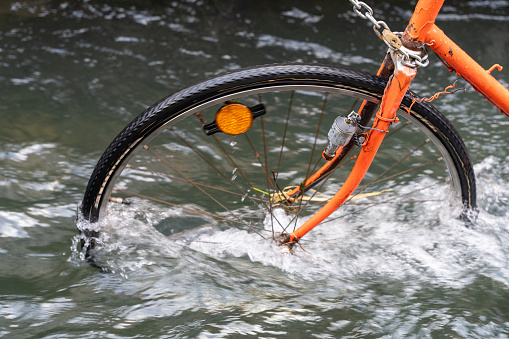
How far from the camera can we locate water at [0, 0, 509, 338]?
5.75ft

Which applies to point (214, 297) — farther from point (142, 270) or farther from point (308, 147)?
point (308, 147)

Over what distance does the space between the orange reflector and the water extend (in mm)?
563

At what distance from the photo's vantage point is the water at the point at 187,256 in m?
1.75

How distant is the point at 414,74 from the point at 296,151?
1289 millimetres

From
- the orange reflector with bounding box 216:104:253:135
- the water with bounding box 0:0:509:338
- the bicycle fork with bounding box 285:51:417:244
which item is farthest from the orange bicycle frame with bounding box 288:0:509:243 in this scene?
the orange reflector with bounding box 216:104:253:135

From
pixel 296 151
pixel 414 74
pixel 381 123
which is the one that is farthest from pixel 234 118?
pixel 296 151

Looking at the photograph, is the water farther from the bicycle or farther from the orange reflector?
the orange reflector

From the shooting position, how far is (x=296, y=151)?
2.98 m

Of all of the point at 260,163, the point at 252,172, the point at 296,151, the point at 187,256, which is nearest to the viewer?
the point at 187,256

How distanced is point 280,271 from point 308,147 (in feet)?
3.67

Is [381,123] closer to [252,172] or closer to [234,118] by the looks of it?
[234,118]

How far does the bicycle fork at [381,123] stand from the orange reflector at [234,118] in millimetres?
432

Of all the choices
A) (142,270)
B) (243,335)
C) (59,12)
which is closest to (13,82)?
(59,12)

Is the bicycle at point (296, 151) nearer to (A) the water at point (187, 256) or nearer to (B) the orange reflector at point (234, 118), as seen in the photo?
(B) the orange reflector at point (234, 118)
